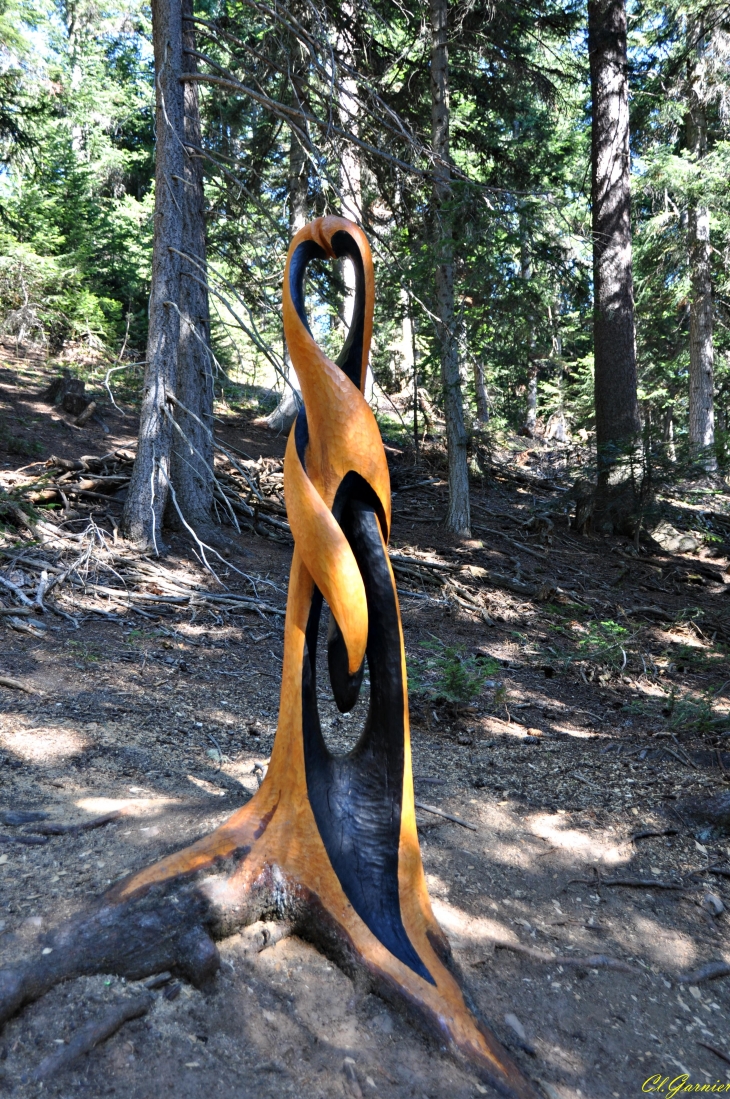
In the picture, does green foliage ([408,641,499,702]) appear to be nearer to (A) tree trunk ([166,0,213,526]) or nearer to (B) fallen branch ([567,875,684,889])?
(B) fallen branch ([567,875,684,889])

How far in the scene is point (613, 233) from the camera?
1312 centimetres

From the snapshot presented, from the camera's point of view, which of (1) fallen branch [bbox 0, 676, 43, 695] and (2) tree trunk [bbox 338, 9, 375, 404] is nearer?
(1) fallen branch [bbox 0, 676, 43, 695]

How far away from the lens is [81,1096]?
2.22 meters

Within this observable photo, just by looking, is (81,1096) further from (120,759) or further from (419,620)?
(419,620)

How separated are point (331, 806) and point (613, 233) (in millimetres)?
12700

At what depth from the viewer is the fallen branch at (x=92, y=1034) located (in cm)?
227

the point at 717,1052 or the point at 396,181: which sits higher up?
the point at 396,181

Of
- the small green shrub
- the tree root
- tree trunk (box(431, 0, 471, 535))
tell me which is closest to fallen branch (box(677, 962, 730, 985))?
the tree root

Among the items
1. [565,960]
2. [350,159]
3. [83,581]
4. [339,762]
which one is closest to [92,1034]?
[339,762]

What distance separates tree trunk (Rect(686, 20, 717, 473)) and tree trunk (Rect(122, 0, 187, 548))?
13.1 m

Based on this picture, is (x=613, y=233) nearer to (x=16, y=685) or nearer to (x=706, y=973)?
(x=16, y=685)

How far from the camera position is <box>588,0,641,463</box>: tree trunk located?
513 inches

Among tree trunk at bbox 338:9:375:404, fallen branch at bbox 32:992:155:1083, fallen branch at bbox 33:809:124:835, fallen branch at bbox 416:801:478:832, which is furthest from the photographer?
tree trunk at bbox 338:9:375:404

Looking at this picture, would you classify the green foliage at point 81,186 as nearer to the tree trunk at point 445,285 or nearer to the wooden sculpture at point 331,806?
the tree trunk at point 445,285
